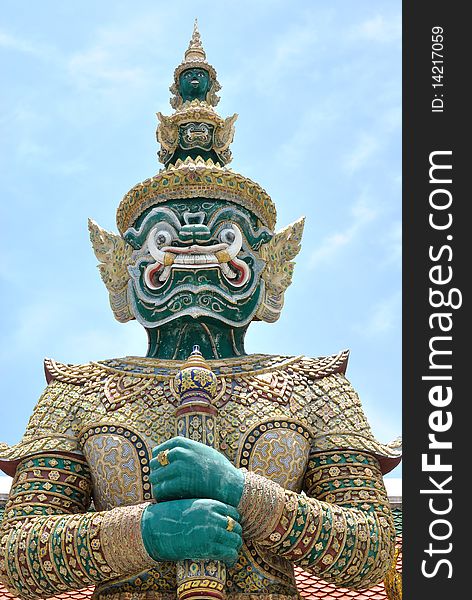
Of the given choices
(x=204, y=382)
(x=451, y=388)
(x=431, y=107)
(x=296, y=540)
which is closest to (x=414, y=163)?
(x=431, y=107)

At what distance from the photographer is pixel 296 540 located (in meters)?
5.85

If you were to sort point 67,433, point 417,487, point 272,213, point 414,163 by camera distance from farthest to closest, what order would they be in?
point 272,213 → point 67,433 → point 414,163 → point 417,487

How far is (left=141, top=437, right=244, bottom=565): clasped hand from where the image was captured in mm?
5562

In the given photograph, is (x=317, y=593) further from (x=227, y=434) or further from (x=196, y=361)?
(x=196, y=361)

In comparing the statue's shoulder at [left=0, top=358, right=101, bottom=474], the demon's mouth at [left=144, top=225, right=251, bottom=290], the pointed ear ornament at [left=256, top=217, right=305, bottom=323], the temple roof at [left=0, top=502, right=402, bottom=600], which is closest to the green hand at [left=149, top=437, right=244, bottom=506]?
the statue's shoulder at [left=0, top=358, right=101, bottom=474]

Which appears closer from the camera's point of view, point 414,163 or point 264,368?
point 414,163

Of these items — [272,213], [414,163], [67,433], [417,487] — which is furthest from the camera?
[272,213]

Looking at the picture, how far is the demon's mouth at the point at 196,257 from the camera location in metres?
6.79

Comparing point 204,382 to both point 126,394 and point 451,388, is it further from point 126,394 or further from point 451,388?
point 451,388

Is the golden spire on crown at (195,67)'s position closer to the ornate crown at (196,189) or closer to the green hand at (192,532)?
the ornate crown at (196,189)

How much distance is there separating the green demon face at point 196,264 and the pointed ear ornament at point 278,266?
4.1 inches

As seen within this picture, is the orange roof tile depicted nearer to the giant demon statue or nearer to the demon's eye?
the giant demon statue

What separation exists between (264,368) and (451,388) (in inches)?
54.9

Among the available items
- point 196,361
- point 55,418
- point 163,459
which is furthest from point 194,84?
point 163,459
